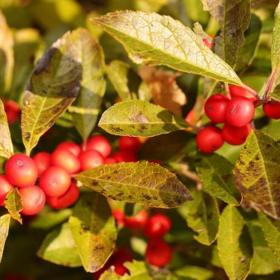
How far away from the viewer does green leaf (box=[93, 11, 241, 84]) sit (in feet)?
3.52

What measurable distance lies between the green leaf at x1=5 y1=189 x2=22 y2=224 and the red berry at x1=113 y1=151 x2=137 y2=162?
34 cm

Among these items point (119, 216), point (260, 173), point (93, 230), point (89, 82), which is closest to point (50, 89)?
point (89, 82)

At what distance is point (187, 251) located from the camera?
5.40 feet

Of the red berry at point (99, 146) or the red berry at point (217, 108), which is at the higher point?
the red berry at point (217, 108)

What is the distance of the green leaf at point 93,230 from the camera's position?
4.18 feet

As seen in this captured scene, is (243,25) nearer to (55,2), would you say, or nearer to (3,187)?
(3,187)

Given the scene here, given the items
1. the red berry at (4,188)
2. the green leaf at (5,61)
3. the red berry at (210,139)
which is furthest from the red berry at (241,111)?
the green leaf at (5,61)

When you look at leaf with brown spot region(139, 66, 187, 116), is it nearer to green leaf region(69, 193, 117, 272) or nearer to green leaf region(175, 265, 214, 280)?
green leaf region(69, 193, 117, 272)

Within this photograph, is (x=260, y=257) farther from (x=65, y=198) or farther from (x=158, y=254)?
(x=65, y=198)

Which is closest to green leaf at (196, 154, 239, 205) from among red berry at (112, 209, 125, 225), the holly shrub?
the holly shrub

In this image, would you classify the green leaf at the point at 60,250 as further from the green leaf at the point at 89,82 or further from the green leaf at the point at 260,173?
the green leaf at the point at 260,173

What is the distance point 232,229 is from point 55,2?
148cm

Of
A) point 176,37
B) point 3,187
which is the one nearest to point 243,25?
point 176,37

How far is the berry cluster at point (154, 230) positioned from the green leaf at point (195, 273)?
0.16 feet
